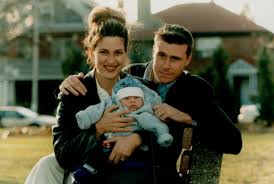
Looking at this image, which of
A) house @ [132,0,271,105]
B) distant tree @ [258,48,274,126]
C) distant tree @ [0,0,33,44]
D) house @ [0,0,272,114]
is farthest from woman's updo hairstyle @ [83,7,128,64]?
house @ [132,0,271,105]

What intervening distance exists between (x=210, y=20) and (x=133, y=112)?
1497 inches

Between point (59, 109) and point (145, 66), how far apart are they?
0.79 metres

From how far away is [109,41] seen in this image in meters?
4.37

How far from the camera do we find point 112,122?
162 inches

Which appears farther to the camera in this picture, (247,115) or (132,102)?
(247,115)

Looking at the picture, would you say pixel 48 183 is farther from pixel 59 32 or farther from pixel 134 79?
pixel 59 32

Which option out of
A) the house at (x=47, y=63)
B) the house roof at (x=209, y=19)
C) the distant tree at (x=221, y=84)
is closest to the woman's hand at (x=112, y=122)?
the distant tree at (x=221, y=84)

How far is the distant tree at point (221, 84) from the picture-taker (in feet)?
94.9

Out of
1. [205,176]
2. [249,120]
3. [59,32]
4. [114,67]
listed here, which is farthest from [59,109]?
[59,32]

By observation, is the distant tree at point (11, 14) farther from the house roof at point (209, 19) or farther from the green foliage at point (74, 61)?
the house roof at point (209, 19)

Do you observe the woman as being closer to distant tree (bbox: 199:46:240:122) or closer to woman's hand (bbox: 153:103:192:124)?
woman's hand (bbox: 153:103:192:124)

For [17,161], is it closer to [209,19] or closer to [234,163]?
[234,163]

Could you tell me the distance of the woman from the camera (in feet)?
13.3

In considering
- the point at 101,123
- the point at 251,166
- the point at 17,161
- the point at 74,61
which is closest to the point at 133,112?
the point at 101,123
